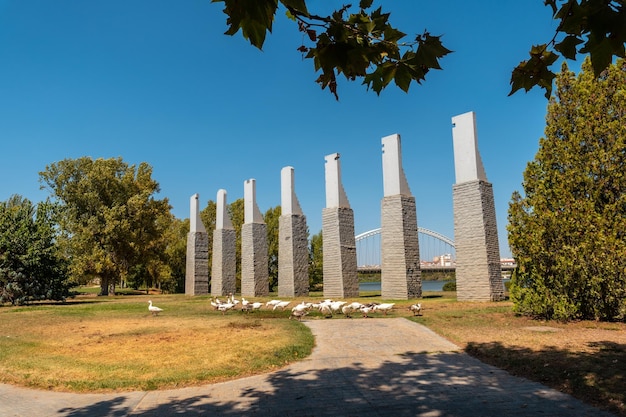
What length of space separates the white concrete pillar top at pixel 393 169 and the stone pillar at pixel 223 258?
1702 cm

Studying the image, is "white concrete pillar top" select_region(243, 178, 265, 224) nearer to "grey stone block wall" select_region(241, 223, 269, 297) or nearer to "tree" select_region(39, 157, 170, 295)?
"grey stone block wall" select_region(241, 223, 269, 297)

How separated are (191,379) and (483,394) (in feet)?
15.6

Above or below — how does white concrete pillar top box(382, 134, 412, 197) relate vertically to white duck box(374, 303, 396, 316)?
above

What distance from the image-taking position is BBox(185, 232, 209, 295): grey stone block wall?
38.0m

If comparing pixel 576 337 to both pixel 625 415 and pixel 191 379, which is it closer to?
pixel 625 415

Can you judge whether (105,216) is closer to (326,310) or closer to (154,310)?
(154,310)

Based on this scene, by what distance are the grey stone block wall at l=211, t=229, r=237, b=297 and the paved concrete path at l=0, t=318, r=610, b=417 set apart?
2823 cm

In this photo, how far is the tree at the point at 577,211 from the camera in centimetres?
1188

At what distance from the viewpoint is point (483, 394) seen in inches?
242

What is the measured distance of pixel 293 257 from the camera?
29.8 meters

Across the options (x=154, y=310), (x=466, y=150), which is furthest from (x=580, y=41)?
(x=466, y=150)

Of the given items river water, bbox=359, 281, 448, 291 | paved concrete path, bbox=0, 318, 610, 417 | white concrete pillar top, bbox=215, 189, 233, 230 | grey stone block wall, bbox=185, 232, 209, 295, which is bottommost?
river water, bbox=359, 281, 448, 291

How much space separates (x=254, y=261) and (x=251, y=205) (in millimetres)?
4573

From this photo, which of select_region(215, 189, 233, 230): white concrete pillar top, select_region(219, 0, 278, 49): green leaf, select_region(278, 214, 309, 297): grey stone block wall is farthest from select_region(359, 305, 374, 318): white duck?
select_region(215, 189, 233, 230): white concrete pillar top
